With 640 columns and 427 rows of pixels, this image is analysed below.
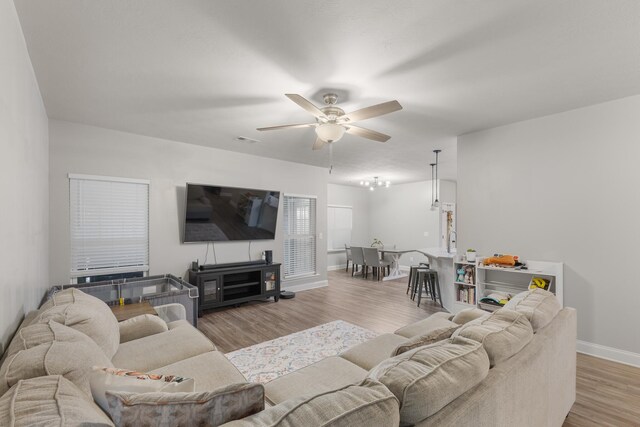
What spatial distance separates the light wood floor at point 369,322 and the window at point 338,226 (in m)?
2.11

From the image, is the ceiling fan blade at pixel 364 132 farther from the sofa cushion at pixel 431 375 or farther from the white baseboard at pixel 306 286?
the white baseboard at pixel 306 286

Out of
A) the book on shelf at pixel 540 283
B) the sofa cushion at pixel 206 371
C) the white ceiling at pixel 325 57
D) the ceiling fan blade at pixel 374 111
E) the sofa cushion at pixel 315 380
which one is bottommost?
the sofa cushion at pixel 206 371

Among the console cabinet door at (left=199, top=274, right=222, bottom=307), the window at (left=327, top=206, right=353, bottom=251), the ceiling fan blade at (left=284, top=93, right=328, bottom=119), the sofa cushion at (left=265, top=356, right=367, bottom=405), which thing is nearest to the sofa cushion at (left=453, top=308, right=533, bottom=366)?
the sofa cushion at (left=265, top=356, right=367, bottom=405)

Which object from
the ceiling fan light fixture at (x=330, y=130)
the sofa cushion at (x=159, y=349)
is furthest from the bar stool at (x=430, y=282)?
the sofa cushion at (x=159, y=349)

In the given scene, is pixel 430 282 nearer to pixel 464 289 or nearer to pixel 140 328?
pixel 464 289

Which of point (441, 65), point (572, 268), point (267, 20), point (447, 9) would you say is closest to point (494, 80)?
point (441, 65)

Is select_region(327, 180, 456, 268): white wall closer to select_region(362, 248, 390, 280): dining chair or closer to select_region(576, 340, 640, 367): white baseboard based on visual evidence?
select_region(362, 248, 390, 280): dining chair

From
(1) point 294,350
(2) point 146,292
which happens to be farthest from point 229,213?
(1) point 294,350

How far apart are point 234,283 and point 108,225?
194 centimetres

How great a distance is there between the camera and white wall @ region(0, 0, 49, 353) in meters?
1.54

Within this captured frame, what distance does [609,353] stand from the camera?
303 centimetres

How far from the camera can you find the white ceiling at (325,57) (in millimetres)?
1769

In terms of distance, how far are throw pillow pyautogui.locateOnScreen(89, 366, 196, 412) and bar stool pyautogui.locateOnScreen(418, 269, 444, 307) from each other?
4.48 m

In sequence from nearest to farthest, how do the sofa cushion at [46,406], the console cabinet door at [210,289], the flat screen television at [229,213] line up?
the sofa cushion at [46,406]
the console cabinet door at [210,289]
the flat screen television at [229,213]
